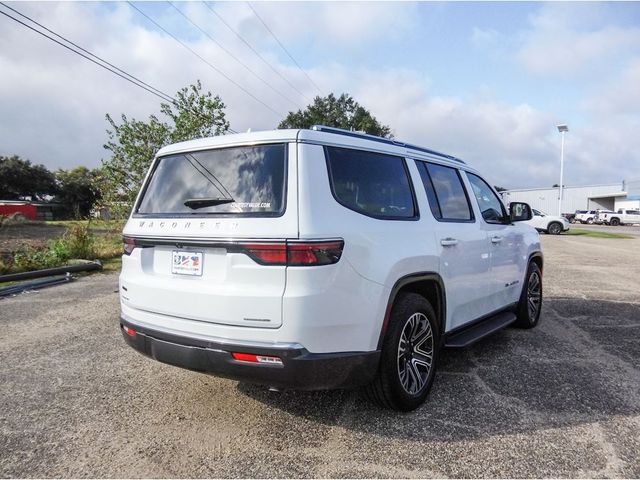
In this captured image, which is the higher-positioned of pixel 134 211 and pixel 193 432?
pixel 134 211

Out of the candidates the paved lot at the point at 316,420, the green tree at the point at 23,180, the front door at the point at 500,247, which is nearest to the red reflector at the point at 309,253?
the paved lot at the point at 316,420

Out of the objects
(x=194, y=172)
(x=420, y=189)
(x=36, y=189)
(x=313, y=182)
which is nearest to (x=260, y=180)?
(x=313, y=182)

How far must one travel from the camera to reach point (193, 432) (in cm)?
299

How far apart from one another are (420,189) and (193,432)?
8.06ft

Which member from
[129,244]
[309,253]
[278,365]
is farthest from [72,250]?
[309,253]

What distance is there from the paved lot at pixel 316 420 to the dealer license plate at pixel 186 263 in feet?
3.56

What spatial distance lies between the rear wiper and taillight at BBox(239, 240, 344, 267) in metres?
0.39

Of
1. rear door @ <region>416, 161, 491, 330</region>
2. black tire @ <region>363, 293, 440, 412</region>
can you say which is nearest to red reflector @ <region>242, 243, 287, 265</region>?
black tire @ <region>363, 293, 440, 412</region>

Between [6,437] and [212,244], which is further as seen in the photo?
[6,437]

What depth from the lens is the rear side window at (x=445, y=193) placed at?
3.74m

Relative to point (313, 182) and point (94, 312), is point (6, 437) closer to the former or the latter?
point (313, 182)

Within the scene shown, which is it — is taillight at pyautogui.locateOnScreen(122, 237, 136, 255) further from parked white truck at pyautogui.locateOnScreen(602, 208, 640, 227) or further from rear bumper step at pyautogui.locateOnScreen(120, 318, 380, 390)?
parked white truck at pyautogui.locateOnScreen(602, 208, 640, 227)

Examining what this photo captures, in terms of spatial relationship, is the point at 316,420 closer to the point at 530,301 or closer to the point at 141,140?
the point at 530,301

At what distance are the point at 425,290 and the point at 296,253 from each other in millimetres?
1428
